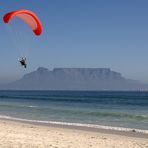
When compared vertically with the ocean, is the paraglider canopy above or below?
above

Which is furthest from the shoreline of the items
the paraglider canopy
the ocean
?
the paraglider canopy

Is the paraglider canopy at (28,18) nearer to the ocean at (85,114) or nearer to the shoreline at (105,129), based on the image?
the shoreline at (105,129)

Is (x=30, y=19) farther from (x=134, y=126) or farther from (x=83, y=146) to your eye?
(x=134, y=126)

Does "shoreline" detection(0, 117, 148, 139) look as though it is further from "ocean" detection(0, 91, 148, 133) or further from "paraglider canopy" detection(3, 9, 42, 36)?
"paraglider canopy" detection(3, 9, 42, 36)

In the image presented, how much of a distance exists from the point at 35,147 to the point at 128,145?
3.51m

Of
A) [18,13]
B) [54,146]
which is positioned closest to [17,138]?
[54,146]

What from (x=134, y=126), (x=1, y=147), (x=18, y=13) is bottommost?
(x=1, y=147)

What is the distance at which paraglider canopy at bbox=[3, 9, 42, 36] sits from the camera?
1602 centimetres

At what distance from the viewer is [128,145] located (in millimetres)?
15094

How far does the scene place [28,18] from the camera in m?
17.5

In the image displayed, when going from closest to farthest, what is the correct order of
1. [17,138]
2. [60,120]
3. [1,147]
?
1. [1,147]
2. [17,138]
3. [60,120]

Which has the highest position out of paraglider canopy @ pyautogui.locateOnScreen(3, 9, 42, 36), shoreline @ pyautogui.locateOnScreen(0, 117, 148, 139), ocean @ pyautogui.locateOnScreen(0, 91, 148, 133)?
paraglider canopy @ pyautogui.locateOnScreen(3, 9, 42, 36)

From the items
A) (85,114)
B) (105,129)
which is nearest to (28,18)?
(105,129)

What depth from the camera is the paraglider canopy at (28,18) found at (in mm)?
16016
